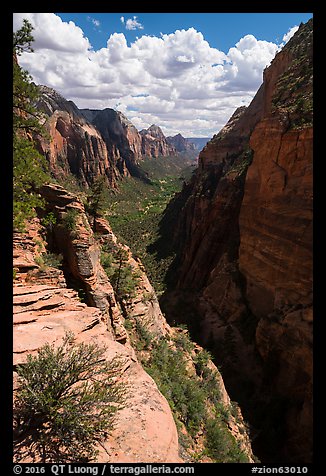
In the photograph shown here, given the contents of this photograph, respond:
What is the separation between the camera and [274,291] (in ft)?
73.2

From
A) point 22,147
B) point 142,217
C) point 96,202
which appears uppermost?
point 22,147

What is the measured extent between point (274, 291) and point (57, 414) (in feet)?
65.1

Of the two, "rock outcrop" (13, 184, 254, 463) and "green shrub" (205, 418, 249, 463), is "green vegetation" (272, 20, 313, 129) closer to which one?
"rock outcrop" (13, 184, 254, 463)

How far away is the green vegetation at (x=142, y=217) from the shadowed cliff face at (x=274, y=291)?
10273mm

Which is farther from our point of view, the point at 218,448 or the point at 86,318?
the point at 218,448

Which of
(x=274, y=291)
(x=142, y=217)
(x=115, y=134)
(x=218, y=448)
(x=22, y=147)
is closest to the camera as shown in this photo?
(x=22, y=147)

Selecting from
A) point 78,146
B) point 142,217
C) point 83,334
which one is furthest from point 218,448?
point 78,146

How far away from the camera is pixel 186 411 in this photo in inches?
483

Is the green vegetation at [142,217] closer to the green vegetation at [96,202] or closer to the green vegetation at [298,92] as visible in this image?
the green vegetation at [96,202]

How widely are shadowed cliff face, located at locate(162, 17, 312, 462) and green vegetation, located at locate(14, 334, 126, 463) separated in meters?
15.7

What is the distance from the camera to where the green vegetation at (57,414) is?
5453mm

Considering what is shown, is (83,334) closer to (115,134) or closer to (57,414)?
(57,414)

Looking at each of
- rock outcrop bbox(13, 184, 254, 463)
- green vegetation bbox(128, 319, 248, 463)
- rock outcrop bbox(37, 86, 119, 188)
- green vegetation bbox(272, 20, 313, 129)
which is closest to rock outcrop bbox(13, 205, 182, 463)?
rock outcrop bbox(13, 184, 254, 463)
